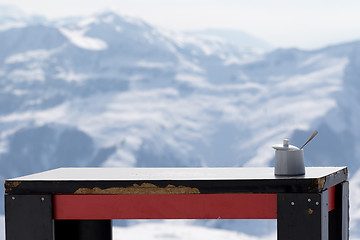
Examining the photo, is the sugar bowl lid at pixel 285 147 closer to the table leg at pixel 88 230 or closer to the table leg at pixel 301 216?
the table leg at pixel 301 216

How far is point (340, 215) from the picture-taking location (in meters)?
2.08

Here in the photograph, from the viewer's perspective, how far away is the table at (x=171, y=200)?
1834 mm

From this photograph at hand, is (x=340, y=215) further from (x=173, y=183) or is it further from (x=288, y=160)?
(x=173, y=183)

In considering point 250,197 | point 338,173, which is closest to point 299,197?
point 250,197

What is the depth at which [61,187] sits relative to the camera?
1.90 m

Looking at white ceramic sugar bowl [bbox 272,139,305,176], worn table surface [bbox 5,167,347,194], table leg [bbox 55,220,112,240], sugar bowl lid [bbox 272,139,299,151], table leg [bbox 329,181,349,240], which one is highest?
sugar bowl lid [bbox 272,139,299,151]

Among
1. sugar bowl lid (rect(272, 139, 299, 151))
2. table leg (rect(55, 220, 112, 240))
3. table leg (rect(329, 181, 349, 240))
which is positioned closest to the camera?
sugar bowl lid (rect(272, 139, 299, 151))

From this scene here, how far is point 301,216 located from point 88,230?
827mm

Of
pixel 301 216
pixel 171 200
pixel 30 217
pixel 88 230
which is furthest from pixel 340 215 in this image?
pixel 30 217

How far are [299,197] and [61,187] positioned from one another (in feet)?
2.34

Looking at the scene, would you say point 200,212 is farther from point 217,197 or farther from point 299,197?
point 299,197

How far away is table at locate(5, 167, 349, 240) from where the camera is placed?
A: 1.83 metres

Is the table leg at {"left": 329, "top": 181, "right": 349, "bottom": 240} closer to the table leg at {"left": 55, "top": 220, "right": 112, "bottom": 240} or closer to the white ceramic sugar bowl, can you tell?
the white ceramic sugar bowl

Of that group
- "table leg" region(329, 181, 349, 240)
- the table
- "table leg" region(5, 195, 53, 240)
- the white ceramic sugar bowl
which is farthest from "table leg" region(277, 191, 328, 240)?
"table leg" region(5, 195, 53, 240)
